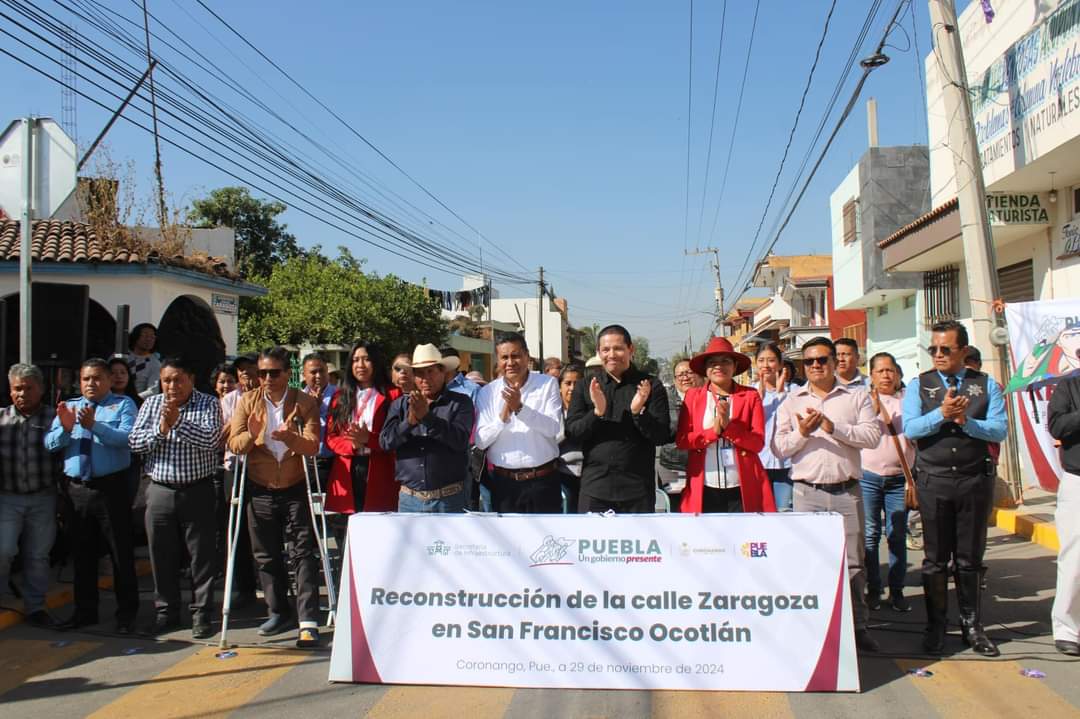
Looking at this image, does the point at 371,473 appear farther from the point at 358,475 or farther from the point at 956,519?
the point at 956,519

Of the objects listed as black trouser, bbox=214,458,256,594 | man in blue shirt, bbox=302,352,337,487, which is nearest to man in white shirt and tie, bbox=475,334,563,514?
man in blue shirt, bbox=302,352,337,487

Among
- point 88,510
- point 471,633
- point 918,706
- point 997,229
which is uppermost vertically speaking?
point 997,229

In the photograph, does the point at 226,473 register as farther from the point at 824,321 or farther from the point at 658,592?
the point at 824,321

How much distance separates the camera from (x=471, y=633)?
15.4 feet

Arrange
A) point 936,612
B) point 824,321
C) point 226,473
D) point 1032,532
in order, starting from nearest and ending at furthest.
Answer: point 936,612 < point 226,473 < point 1032,532 < point 824,321

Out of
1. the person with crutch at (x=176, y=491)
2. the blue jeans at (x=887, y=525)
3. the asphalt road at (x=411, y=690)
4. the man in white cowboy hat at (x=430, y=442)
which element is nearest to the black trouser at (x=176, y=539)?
the person with crutch at (x=176, y=491)

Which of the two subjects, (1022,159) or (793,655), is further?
(1022,159)

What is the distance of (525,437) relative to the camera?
5.64 meters

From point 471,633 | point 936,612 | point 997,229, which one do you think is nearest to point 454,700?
point 471,633

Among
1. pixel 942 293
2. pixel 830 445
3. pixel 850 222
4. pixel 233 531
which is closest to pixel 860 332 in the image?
pixel 850 222

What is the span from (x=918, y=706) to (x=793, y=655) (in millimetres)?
639

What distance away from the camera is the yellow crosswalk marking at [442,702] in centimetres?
426

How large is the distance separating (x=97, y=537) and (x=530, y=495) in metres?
3.31

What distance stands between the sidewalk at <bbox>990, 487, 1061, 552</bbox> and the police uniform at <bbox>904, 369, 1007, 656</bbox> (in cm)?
369
